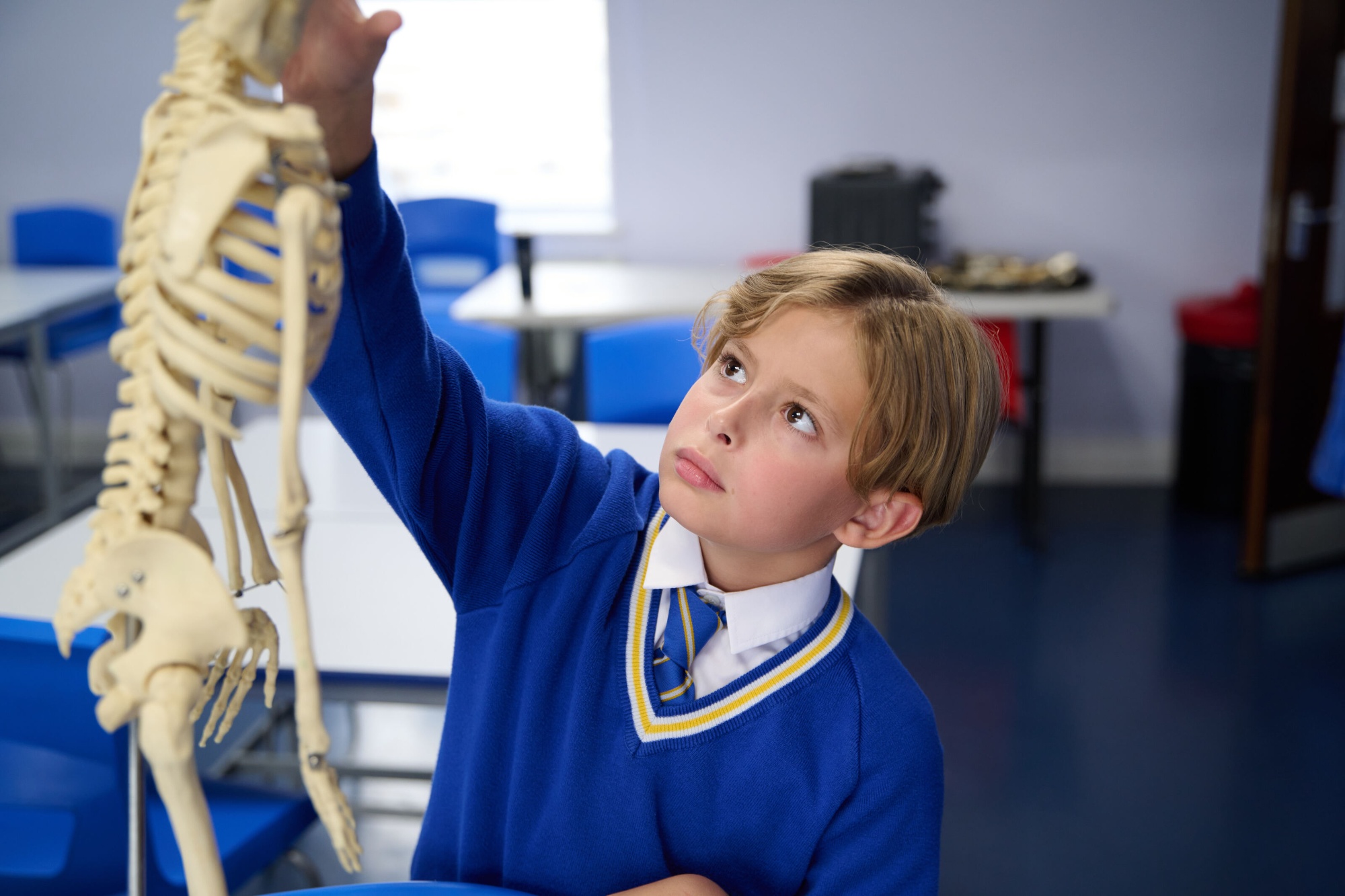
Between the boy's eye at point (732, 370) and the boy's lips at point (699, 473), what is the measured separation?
0.09 meters

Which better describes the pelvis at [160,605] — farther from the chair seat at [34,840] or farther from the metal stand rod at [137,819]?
the chair seat at [34,840]

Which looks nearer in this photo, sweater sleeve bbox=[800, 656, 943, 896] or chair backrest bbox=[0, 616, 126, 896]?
sweater sleeve bbox=[800, 656, 943, 896]

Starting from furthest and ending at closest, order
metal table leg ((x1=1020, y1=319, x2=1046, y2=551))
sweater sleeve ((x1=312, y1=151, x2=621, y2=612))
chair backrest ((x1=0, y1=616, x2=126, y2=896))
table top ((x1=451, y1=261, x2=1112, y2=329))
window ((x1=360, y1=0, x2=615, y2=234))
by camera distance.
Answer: window ((x1=360, y1=0, x2=615, y2=234)), metal table leg ((x1=1020, y1=319, x2=1046, y2=551)), table top ((x1=451, y1=261, x2=1112, y2=329)), chair backrest ((x1=0, y1=616, x2=126, y2=896)), sweater sleeve ((x1=312, y1=151, x2=621, y2=612))

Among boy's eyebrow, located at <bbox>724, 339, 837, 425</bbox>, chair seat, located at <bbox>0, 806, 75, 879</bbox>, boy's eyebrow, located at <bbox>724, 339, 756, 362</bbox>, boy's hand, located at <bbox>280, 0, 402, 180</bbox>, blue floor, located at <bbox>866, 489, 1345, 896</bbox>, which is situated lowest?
blue floor, located at <bbox>866, 489, 1345, 896</bbox>

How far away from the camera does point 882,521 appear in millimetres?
1022

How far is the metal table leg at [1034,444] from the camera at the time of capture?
373 centimetres

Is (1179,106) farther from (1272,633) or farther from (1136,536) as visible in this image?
(1272,633)

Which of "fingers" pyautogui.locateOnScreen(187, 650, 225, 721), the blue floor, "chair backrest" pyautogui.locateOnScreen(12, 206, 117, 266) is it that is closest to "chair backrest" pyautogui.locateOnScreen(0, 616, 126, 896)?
"fingers" pyautogui.locateOnScreen(187, 650, 225, 721)

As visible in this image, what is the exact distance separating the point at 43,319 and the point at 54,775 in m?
2.67

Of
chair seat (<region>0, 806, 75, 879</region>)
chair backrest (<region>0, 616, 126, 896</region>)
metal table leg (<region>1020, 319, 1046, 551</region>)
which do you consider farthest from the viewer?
metal table leg (<region>1020, 319, 1046, 551</region>)

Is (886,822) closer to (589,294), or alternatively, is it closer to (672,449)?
(672,449)

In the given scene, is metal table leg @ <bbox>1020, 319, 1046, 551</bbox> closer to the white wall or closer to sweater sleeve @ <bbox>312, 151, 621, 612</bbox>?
the white wall

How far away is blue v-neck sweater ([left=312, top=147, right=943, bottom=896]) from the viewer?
0.95m

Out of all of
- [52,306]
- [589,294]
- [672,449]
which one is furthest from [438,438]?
[52,306]
